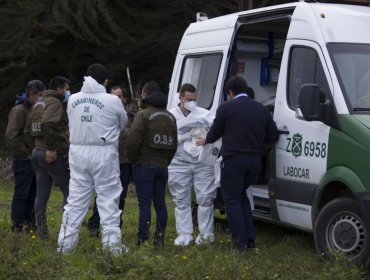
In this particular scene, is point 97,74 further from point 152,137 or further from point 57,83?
point 57,83

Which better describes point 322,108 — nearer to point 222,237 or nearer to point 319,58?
point 319,58

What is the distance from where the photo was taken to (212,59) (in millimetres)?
9969

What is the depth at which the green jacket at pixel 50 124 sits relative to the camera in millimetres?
8305

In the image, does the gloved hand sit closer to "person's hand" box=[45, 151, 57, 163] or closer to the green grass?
the green grass

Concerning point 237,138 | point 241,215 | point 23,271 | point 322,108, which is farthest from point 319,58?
point 23,271

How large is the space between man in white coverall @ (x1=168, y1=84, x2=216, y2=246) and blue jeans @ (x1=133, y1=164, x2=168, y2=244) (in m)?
0.39

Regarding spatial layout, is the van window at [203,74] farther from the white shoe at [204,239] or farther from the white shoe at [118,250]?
the white shoe at [118,250]

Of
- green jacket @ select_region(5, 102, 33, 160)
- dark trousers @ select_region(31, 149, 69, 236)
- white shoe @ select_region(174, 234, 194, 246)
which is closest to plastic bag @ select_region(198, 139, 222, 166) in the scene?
white shoe @ select_region(174, 234, 194, 246)

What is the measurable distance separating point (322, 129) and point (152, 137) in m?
1.83

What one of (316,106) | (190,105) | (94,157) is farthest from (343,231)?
(94,157)

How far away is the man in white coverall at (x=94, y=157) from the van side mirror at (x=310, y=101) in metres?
1.87

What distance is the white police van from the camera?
7051 millimetres

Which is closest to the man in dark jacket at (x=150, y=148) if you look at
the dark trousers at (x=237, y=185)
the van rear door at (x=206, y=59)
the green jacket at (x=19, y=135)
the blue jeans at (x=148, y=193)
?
the blue jeans at (x=148, y=193)

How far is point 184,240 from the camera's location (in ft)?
28.2
